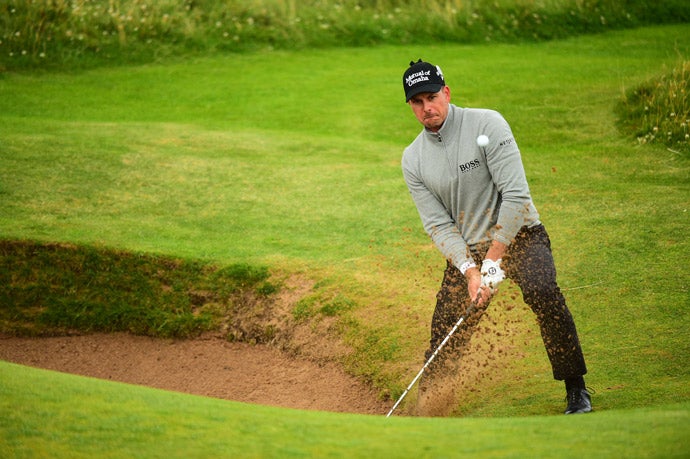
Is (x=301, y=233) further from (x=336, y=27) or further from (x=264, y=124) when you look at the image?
(x=336, y=27)

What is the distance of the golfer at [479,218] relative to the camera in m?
4.92

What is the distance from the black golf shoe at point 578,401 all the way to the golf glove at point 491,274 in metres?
0.74

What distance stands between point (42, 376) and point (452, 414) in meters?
2.47

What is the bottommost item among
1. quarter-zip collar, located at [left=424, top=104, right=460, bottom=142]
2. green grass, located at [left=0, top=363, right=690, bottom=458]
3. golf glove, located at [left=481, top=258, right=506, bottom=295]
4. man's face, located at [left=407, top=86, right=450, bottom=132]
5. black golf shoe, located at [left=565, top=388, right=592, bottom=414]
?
black golf shoe, located at [left=565, top=388, right=592, bottom=414]

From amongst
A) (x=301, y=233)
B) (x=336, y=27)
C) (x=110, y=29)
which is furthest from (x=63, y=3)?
(x=301, y=233)

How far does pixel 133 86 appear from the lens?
13820 mm

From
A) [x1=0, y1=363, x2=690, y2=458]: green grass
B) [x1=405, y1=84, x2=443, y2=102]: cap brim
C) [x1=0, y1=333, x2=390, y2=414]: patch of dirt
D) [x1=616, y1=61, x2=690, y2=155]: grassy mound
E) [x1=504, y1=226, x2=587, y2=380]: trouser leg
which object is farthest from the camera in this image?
[x1=616, y1=61, x2=690, y2=155]: grassy mound

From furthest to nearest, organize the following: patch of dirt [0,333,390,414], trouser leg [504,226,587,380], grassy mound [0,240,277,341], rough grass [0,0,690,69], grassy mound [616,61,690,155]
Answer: rough grass [0,0,690,69] → grassy mound [616,61,690,155] → grassy mound [0,240,277,341] → patch of dirt [0,333,390,414] → trouser leg [504,226,587,380]

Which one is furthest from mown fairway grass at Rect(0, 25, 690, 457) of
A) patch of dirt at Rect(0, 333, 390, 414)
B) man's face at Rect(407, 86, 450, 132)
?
man's face at Rect(407, 86, 450, 132)

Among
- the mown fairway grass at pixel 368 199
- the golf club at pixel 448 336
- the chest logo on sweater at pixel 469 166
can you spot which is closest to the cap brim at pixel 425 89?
the chest logo on sweater at pixel 469 166

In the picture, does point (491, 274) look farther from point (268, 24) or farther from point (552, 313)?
point (268, 24)

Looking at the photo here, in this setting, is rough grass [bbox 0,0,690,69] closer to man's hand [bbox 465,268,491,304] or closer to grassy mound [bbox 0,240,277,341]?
grassy mound [bbox 0,240,277,341]

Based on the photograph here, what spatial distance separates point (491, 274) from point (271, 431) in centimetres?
198

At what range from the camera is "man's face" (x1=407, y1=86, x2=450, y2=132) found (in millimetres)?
5293
